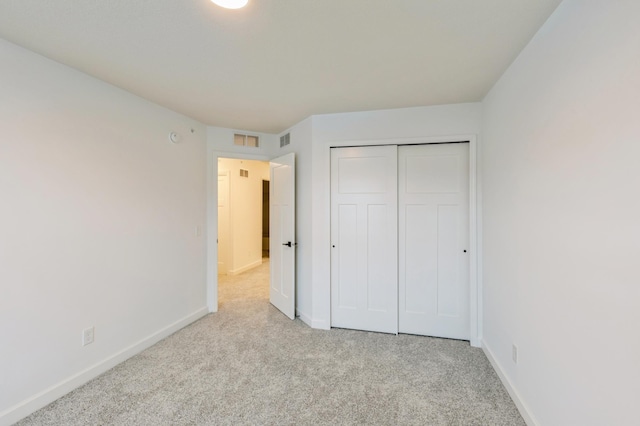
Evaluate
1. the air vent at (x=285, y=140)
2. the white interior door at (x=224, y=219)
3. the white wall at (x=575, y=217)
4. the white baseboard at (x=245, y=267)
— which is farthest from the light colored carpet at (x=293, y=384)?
the white interior door at (x=224, y=219)

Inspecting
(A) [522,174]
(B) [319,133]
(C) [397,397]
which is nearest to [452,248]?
(A) [522,174]

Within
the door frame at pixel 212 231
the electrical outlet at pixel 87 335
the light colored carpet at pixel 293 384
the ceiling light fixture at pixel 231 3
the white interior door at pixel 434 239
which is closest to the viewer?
the ceiling light fixture at pixel 231 3

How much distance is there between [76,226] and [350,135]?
2497 mm

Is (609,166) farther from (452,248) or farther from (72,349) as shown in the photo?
(72,349)

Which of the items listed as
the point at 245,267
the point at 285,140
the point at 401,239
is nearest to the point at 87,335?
the point at 285,140

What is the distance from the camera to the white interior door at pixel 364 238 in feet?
9.73

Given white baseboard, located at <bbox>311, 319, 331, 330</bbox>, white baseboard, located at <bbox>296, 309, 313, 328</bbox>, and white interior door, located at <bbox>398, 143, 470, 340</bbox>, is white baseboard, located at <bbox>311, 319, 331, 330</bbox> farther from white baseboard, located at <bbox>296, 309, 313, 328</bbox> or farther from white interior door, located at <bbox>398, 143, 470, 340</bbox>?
white interior door, located at <bbox>398, 143, 470, 340</bbox>

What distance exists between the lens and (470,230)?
270 centimetres

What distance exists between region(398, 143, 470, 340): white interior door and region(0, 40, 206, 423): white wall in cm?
245

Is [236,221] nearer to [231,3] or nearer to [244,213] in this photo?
[244,213]

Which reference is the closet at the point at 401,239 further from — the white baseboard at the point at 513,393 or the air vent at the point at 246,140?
the air vent at the point at 246,140

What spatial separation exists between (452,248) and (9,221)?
343cm

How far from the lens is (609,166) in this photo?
1.09 meters

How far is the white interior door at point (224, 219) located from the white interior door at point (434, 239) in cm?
357
